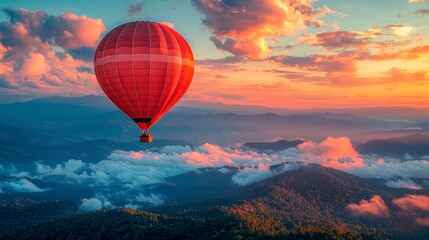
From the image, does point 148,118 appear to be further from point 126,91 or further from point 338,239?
point 338,239

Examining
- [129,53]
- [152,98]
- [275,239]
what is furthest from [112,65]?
[275,239]

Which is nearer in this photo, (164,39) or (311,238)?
(164,39)

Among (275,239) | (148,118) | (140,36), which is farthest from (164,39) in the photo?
(275,239)

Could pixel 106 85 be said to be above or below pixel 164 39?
below

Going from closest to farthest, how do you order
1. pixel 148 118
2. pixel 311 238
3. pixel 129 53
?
pixel 129 53, pixel 148 118, pixel 311 238

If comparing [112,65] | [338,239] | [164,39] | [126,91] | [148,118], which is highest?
[164,39]

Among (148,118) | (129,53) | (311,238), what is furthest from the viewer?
(311,238)

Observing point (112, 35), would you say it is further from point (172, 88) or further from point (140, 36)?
point (172, 88)
